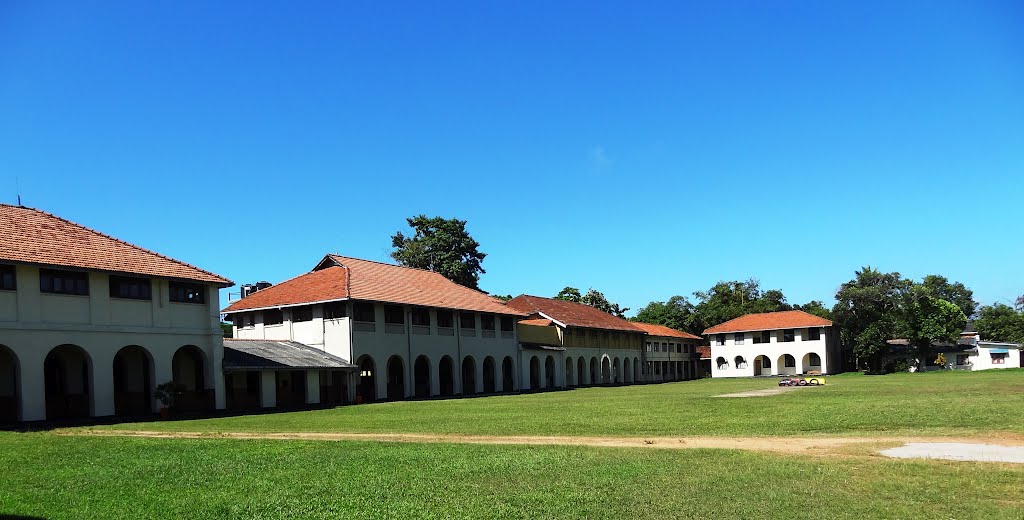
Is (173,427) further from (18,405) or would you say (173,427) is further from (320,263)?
(320,263)

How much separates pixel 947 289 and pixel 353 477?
5021 inches

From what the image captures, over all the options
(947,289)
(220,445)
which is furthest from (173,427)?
(947,289)

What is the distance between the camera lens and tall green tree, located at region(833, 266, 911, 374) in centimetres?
7194

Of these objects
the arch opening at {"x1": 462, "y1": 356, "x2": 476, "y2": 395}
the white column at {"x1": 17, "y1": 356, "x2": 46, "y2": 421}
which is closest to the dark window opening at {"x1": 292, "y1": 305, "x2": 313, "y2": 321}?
the arch opening at {"x1": 462, "y1": 356, "x2": 476, "y2": 395}

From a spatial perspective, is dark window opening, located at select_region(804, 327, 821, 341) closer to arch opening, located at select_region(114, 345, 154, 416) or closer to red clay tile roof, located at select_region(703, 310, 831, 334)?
red clay tile roof, located at select_region(703, 310, 831, 334)

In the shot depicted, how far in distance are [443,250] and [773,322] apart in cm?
3231

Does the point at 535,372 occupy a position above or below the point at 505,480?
below

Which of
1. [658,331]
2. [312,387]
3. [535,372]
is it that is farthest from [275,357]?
[658,331]

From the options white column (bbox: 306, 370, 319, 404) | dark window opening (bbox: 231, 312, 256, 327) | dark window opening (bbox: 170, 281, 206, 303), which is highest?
dark window opening (bbox: 170, 281, 206, 303)

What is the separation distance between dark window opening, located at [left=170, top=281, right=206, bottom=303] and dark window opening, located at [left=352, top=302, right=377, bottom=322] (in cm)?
946

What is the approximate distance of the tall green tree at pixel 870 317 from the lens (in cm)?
7194

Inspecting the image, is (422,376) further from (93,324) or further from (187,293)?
(93,324)

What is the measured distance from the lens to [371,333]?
141ft

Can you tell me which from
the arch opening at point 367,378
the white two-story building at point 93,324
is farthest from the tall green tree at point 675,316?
the white two-story building at point 93,324
